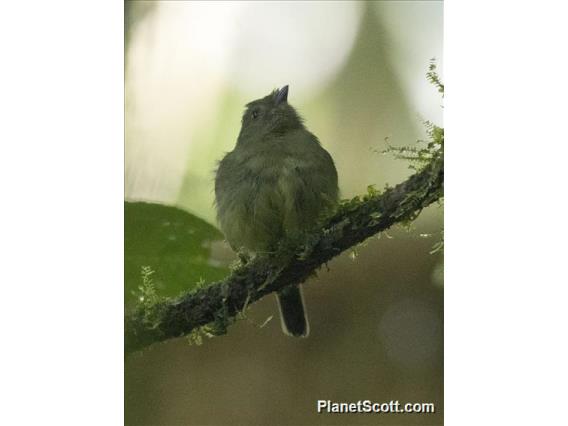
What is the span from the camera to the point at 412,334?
129 inches

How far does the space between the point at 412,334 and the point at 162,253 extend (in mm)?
1154

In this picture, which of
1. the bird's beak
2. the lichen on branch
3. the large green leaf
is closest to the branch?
the lichen on branch

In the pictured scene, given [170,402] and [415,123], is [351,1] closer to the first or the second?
[415,123]

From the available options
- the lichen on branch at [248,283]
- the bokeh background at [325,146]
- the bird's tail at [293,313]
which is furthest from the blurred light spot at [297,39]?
the bird's tail at [293,313]

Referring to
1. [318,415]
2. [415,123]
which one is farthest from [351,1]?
[318,415]

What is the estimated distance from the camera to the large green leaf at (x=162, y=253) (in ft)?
10.9

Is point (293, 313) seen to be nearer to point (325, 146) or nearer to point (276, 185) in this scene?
point (276, 185)

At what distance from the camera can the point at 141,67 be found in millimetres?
3375

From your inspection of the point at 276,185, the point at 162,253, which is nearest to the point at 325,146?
the point at 276,185

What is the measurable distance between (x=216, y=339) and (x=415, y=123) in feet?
4.13

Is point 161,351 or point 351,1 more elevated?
point 351,1

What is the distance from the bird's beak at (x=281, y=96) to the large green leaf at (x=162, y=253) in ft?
2.25

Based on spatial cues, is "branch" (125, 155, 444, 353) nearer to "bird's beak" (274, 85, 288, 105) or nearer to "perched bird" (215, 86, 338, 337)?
"perched bird" (215, 86, 338, 337)

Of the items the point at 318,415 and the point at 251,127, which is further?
the point at 251,127
